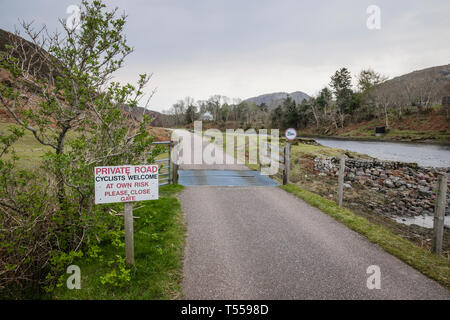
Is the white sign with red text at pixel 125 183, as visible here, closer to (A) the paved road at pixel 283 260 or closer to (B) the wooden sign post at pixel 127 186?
(B) the wooden sign post at pixel 127 186

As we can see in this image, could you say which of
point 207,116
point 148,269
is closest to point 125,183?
point 148,269

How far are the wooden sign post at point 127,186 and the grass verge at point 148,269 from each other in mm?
400

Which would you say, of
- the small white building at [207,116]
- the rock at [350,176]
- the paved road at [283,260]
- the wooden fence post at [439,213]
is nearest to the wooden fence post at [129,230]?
the paved road at [283,260]

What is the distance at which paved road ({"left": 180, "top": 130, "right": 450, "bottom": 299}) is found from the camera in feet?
11.3

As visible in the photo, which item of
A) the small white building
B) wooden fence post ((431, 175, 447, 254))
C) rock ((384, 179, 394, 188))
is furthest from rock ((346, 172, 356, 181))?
the small white building

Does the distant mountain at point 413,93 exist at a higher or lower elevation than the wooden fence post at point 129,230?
higher

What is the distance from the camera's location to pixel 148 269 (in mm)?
3830

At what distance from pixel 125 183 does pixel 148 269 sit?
1.40m

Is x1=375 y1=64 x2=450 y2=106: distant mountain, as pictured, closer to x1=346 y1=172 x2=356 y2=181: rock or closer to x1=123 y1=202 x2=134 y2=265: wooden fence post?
x1=346 y1=172 x2=356 y2=181: rock

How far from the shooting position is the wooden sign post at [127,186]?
137 inches
